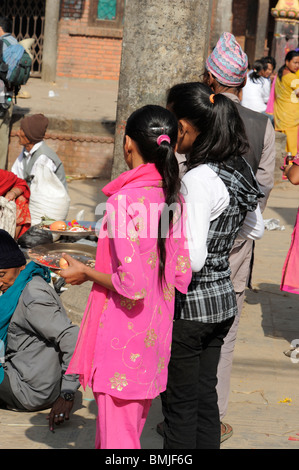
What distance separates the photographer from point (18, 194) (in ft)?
21.4

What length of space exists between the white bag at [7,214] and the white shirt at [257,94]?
699 cm

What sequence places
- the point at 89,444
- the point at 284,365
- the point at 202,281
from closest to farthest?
1. the point at 202,281
2. the point at 89,444
3. the point at 284,365

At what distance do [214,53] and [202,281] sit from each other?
137 centimetres

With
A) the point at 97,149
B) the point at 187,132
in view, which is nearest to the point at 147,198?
the point at 187,132

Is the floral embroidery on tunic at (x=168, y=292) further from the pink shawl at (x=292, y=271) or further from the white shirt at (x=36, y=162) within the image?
the white shirt at (x=36, y=162)

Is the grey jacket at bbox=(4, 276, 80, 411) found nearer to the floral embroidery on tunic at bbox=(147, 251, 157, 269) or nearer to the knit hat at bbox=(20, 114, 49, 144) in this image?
the floral embroidery on tunic at bbox=(147, 251, 157, 269)

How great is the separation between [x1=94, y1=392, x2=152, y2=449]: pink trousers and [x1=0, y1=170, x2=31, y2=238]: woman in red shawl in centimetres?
381

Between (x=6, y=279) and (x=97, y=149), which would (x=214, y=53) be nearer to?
(x=6, y=279)

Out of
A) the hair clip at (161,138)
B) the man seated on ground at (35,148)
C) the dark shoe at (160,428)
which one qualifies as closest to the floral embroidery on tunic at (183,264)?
the hair clip at (161,138)

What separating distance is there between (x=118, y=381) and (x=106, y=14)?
15.3 metres

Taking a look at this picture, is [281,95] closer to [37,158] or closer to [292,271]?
[37,158]

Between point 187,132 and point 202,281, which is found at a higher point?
point 187,132

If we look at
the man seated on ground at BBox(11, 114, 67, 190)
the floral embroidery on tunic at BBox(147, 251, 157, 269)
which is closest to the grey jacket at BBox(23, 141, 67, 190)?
the man seated on ground at BBox(11, 114, 67, 190)

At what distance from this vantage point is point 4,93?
9633 millimetres
